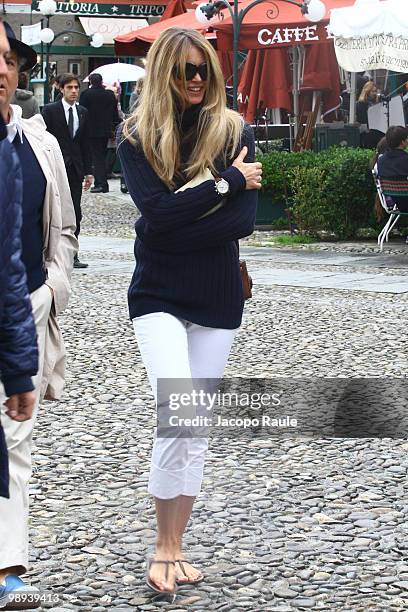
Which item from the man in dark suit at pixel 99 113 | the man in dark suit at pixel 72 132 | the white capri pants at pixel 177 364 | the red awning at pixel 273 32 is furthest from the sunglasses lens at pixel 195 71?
the man in dark suit at pixel 99 113

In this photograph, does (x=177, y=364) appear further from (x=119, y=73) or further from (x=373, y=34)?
(x=119, y=73)

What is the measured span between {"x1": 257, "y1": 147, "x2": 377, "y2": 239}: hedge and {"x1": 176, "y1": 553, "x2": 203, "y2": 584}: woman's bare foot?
11.5 metres

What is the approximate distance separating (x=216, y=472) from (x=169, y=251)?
1.84 m

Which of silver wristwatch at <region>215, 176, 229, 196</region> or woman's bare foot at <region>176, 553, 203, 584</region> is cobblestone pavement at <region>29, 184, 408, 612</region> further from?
silver wristwatch at <region>215, 176, 229, 196</region>

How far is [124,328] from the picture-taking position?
32.9 ft

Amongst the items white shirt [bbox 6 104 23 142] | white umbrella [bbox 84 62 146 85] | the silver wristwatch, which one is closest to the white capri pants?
the silver wristwatch

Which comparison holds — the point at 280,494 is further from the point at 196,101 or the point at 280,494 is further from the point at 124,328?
the point at 124,328

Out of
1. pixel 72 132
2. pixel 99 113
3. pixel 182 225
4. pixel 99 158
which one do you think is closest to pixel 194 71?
pixel 182 225

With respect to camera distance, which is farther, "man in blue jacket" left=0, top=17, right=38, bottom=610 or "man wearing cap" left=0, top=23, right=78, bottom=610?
"man wearing cap" left=0, top=23, right=78, bottom=610

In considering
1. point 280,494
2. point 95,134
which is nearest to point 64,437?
point 280,494

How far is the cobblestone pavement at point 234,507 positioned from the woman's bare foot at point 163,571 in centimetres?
5

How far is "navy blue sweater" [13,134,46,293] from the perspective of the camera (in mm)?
4004

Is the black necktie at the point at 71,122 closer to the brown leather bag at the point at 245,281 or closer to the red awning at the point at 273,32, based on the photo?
the red awning at the point at 273,32

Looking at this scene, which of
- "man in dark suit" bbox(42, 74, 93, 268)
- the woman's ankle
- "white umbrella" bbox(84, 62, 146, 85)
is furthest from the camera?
"white umbrella" bbox(84, 62, 146, 85)
